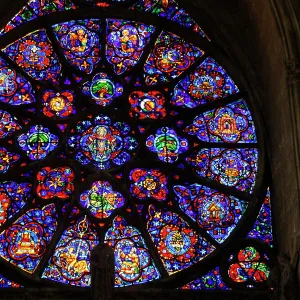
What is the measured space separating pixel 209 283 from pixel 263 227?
1.10 m

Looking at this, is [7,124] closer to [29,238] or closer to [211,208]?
[29,238]

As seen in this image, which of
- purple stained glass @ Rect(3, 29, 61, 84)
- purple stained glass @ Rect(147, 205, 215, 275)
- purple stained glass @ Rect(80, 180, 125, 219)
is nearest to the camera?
purple stained glass @ Rect(147, 205, 215, 275)

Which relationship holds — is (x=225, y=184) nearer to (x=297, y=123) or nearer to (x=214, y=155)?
(x=214, y=155)

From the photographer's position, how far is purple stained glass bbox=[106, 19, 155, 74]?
1762 cm

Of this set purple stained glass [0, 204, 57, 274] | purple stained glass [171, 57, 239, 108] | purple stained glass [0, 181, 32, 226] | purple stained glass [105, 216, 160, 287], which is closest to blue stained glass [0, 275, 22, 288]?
purple stained glass [0, 204, 57, 274]

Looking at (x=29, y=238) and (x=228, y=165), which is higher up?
(x=228, y=165)

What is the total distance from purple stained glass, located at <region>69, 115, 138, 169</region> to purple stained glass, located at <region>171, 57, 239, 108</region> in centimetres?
93

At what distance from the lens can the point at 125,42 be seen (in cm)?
1781

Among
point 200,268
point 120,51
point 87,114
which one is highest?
point 120,51

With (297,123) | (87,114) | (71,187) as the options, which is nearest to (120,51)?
(87,114)

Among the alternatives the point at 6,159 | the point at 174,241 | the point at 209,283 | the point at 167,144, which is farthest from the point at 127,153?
the point at 209,283

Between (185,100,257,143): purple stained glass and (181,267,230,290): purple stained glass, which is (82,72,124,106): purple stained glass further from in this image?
(181,267,230,290): purple stained glass

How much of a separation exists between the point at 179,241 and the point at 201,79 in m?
2.63

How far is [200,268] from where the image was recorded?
51.8ft
